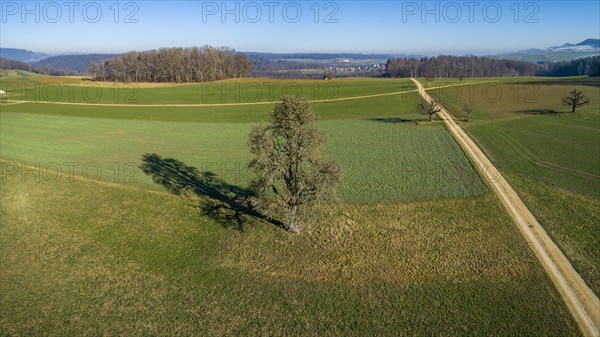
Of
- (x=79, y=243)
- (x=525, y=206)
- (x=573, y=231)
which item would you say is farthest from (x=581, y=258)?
(x=79, y=243)

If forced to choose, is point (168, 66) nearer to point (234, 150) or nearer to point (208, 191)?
point (234, 150)

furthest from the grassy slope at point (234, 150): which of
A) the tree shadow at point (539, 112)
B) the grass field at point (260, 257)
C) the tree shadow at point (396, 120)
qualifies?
the tree shadow at point (539, 112)

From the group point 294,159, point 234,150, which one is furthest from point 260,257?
point 234,150

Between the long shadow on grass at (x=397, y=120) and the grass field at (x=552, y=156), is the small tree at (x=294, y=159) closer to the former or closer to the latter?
the grass field at (x=552, y=156)

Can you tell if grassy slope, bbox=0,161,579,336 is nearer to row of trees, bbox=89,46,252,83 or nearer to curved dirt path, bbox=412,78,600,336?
curved dirt path, bbox=412,78,600,336

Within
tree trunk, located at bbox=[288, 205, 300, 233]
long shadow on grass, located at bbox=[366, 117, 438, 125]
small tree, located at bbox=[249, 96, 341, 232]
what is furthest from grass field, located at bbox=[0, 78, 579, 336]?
long shadow on grass, located at bbox=[366, 117, 438, 125]

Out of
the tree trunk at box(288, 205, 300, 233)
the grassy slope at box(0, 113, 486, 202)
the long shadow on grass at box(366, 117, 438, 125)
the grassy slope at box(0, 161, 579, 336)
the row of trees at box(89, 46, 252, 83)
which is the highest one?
the row of trees at box(89, 46, 252, 83)
